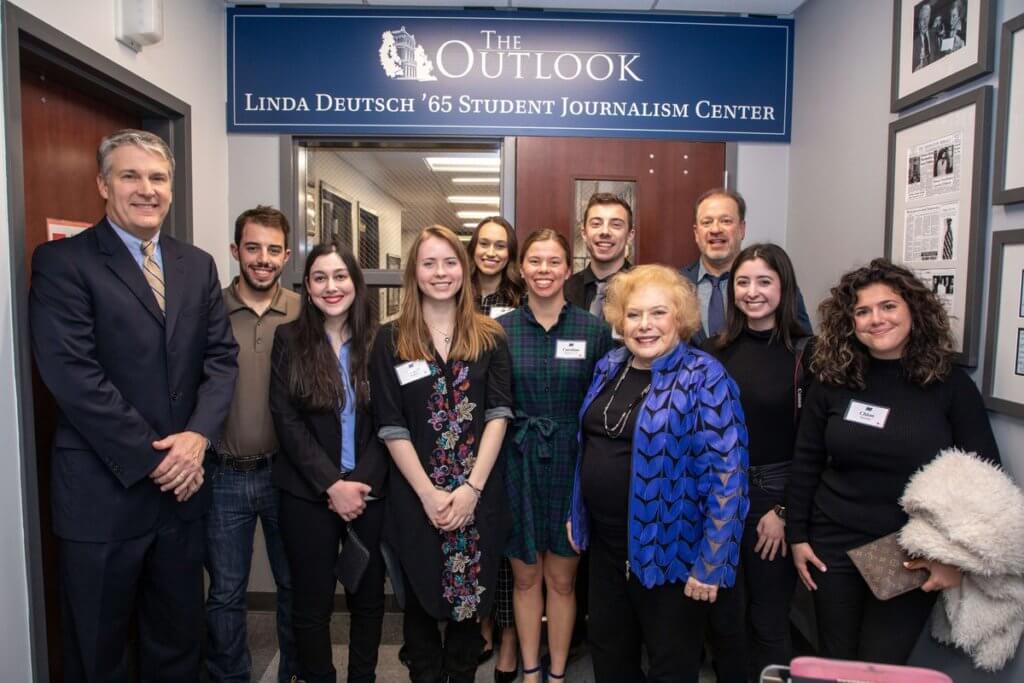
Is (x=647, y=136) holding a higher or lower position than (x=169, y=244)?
higher

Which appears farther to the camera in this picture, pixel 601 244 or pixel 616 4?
pixel 616 4

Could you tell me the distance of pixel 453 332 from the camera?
A: 201cm

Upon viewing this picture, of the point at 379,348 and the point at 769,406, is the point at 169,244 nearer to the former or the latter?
the point at 379,348

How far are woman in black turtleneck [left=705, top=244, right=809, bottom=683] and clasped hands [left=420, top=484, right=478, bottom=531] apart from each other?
2.65 feet

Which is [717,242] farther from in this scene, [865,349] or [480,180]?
[480,180]

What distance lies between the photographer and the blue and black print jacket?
5.34ft

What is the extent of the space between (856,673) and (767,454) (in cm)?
90

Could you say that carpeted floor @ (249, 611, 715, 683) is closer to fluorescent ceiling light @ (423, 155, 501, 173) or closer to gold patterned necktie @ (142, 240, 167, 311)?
gold patterned necktie @ (142, 240, 167, 311)

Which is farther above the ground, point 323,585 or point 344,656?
point 323,585

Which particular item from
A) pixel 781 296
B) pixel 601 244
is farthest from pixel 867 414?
pixel 601 244

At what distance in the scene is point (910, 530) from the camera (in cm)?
166

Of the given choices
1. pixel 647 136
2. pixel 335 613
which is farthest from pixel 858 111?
pixel 335 613

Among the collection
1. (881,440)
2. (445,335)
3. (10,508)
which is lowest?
(10,508)

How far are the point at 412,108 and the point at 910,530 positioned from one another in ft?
8.73
